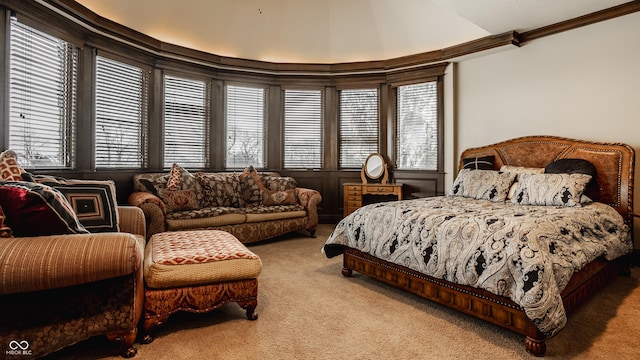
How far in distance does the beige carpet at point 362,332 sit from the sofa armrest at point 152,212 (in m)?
1.57

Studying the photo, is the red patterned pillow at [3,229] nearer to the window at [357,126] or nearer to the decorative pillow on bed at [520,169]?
the decorative pillow on bed at [520,169]

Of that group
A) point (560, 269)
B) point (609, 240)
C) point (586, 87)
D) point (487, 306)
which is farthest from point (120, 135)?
point (586, 87)

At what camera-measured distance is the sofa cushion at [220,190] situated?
15.6 ft

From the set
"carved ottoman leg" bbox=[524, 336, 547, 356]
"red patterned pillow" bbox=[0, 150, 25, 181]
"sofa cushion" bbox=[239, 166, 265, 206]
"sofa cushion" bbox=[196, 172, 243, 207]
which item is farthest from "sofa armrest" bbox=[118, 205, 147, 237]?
"carved ottoman leg" bbox=[524, 336, 547, 356]

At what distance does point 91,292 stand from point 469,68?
17.6 feet

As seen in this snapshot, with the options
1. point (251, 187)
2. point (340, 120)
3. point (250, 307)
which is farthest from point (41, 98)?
point (340, 120)

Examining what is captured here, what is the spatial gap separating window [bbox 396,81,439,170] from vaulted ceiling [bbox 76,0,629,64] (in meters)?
0.66

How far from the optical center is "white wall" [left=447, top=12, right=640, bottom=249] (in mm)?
3879

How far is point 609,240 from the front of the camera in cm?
292

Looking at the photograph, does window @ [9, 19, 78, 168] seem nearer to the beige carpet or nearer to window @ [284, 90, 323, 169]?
the beige carpet

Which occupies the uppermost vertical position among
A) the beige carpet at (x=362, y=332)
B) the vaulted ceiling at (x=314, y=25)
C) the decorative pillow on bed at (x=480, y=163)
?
the vaulted ceiling at (x=314, y=25)

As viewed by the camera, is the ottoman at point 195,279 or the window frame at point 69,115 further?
the window frame at point 69,115

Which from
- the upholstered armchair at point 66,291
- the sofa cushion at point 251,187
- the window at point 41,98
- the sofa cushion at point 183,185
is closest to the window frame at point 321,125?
the sofa cushion at point 251,187

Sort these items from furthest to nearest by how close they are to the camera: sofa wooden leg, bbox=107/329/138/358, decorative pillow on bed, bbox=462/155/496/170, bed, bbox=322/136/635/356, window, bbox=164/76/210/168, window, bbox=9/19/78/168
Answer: window, bbox=164/76/210/168 < decorative pillow on bed, bbox=462/155/496/170 < window, bbox=9/19/78/168 < bed, bbox=322/136/635/356 < sofa wooden leg, bbox=107/329/138/358
